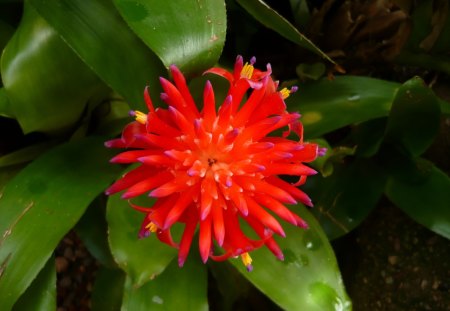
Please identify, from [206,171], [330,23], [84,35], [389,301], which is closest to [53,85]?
[84,35]

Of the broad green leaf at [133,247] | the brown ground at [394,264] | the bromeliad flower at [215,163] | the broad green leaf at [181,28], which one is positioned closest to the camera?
the bromeliad flower at [215,163]

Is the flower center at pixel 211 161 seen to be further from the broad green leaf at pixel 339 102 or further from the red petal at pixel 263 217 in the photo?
the broad green leaf at pixel 339 102

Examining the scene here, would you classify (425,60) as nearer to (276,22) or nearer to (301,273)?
(276,22)

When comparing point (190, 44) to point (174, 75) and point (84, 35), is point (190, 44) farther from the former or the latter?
point (84, 35)

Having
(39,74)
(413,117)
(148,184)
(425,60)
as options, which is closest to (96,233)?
(39,74)

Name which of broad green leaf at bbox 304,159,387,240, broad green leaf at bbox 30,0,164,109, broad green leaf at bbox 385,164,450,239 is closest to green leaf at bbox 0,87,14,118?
broad green leaf at bbox 30,0,164,109

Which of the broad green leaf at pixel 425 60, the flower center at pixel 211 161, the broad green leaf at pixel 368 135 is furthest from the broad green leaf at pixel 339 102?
the flower center at pixel 211 161
